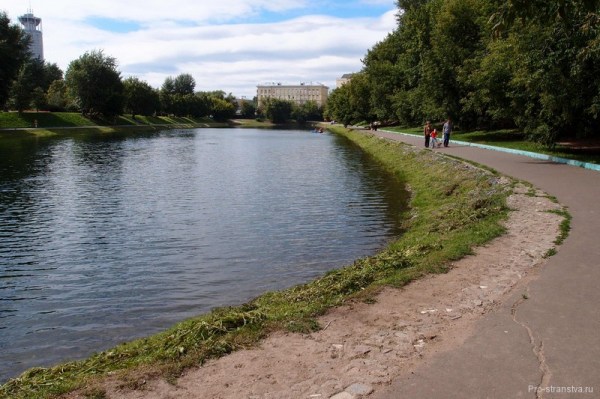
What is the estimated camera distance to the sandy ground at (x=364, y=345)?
494cm

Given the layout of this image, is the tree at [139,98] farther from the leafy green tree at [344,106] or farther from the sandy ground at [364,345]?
the sandy ground at [364,345]

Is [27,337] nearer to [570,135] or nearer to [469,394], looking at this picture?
[469,394]

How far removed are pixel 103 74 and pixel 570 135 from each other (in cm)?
7895

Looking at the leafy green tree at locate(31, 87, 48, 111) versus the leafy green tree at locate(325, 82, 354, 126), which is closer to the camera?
the leafy green tree at locate(31, 87, 48, 111)

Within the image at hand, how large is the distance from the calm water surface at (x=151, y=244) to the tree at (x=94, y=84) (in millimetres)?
65338

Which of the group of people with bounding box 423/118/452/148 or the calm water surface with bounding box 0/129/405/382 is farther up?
the group of people with bounding box 423/118/452/148

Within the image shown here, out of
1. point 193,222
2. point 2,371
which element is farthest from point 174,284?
point 193,222

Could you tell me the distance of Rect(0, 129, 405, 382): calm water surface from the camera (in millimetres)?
8766

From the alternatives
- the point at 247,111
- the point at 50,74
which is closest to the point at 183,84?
the point at 247,111

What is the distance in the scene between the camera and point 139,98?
11588 cm

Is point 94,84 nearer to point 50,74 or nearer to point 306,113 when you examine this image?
point 50,74

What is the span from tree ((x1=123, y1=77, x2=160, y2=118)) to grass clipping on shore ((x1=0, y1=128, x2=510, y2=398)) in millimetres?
105964

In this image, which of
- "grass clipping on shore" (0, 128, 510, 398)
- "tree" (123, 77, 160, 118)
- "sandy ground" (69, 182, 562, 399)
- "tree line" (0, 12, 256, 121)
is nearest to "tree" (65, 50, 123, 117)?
"tree line" (0, 12, 256, 121)

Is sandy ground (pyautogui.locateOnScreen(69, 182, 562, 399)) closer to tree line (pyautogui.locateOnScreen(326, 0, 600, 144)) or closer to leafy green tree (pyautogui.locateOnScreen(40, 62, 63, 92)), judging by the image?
tree line (pyautogui.locateOnScreen(326, 0, 600, 144))
